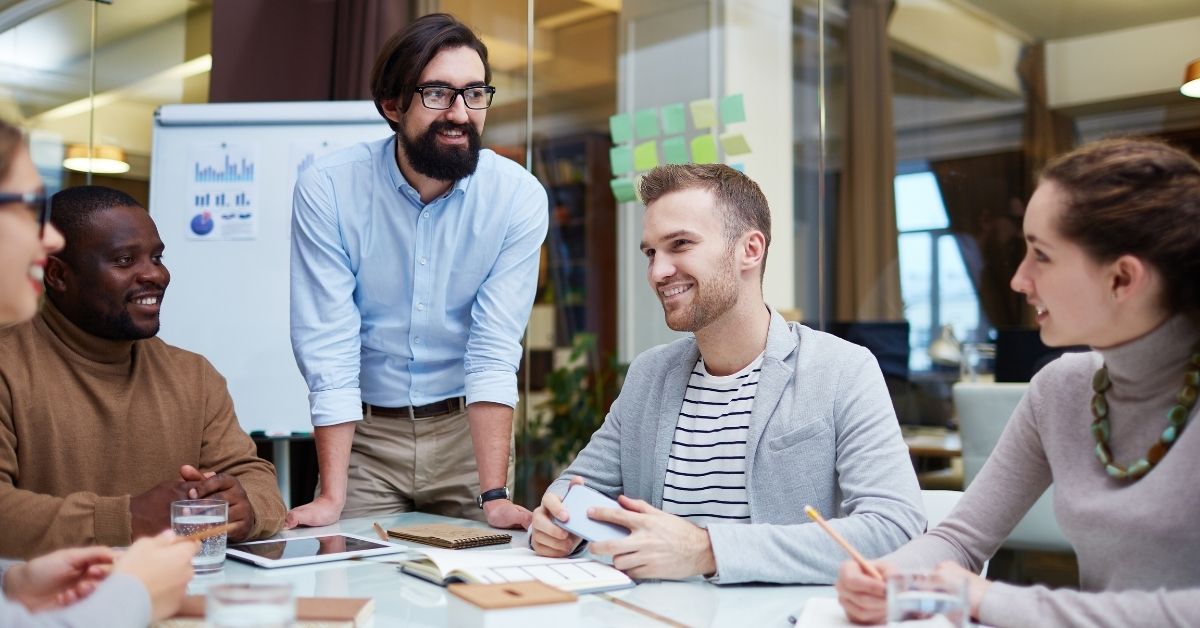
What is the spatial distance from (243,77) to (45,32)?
3.27 feet

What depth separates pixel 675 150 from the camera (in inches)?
185

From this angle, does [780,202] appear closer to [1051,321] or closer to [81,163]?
[81,163]

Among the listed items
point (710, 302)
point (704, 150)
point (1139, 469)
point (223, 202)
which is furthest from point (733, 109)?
point (1139, 469)

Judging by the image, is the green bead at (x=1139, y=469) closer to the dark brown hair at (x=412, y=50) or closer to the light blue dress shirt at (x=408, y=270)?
the light blue dress shirt at (x=408, y=270)

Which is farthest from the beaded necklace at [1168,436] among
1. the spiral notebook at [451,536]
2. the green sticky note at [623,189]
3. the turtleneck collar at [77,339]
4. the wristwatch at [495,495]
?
the green sticky note at [623,189]

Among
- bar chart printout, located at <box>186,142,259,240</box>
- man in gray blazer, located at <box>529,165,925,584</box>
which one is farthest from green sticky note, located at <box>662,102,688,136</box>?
man in gray blazer, located at <box>529,165,925,584</box>

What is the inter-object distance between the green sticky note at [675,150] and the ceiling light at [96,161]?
233 centimetres

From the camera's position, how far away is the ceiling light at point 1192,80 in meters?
3.87

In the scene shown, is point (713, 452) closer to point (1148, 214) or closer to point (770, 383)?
point (770, 383)

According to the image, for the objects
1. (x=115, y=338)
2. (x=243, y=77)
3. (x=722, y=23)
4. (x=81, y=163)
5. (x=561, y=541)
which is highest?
(x=722, y=23)

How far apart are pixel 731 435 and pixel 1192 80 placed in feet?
10.2

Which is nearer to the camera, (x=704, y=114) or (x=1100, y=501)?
(x=1100, y=501)

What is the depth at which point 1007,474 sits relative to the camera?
153 centimetres

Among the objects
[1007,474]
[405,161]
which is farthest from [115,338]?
[1007,474]
